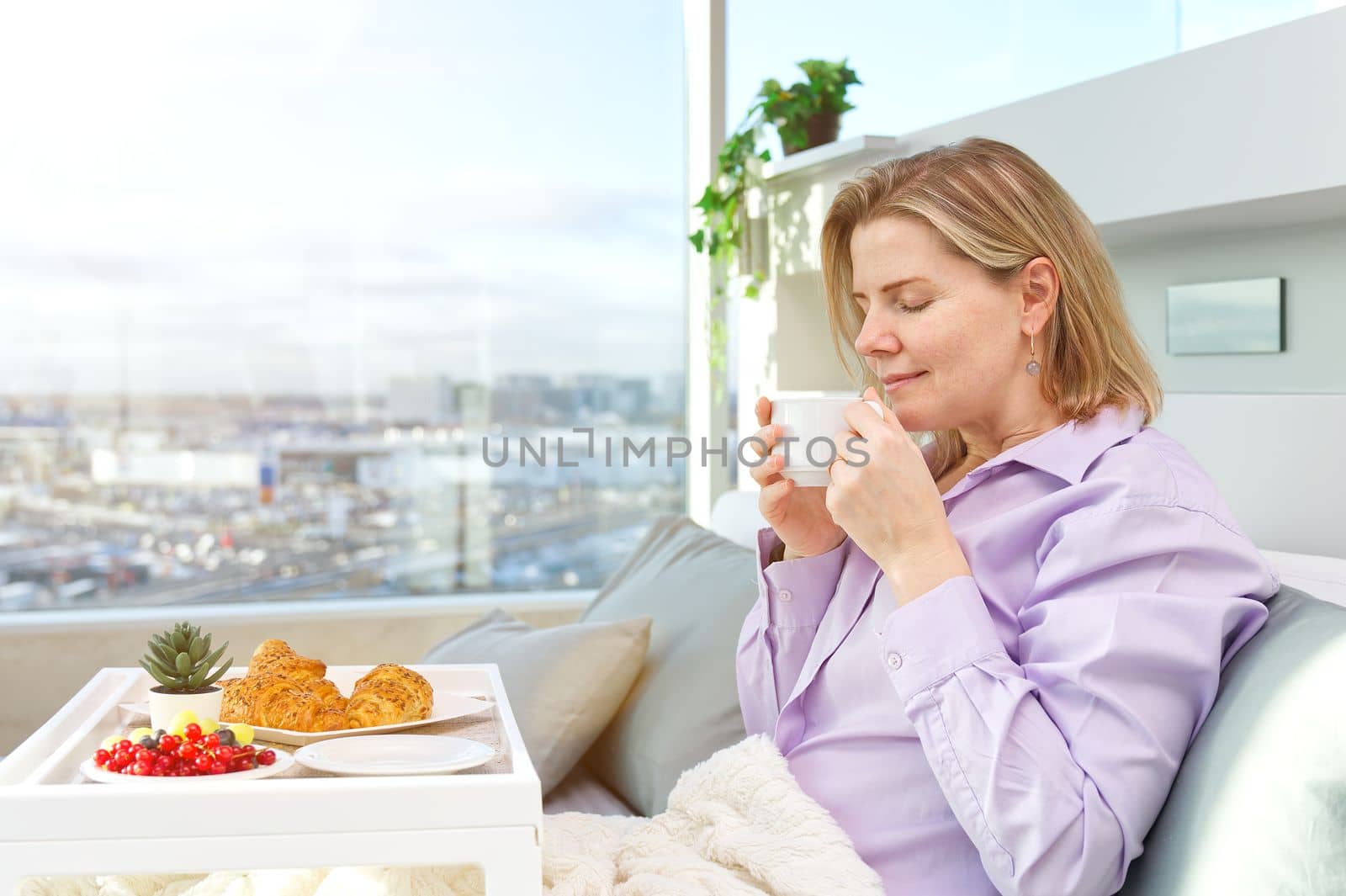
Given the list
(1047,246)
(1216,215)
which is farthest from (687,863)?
(1216,215)

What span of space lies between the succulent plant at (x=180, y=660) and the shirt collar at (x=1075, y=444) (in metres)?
0.83

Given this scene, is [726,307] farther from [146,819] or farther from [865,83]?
[146,819]

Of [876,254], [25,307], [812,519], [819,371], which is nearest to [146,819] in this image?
[812,519]

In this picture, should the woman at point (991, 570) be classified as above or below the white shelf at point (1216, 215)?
below

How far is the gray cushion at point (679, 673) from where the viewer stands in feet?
5.72

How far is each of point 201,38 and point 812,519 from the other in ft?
8.06

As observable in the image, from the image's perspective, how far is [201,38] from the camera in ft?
10.2

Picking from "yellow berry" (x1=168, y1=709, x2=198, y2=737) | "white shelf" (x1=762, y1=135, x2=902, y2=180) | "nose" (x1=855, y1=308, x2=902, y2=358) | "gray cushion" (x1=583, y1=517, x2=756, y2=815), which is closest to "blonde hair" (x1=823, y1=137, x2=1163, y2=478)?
"nose" (x1=855, y1=308, x2=902, y2=358)

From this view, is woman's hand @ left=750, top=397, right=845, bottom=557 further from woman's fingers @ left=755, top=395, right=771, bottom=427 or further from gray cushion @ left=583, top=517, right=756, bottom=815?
gray cushion @ left=583, top=517, right=756, bottom=815

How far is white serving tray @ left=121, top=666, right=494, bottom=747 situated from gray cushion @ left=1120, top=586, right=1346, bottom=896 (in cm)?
68

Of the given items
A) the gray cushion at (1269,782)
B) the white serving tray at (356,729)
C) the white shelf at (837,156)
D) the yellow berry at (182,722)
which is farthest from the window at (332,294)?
the gray cushion at (1269,782)

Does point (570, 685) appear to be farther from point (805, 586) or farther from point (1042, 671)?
point (1042, 671)

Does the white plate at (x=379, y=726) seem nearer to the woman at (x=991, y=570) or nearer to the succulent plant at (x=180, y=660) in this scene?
the succulent plant at (x=180, y=660)

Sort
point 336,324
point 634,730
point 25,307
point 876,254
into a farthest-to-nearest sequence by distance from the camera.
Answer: point 336,324
point 25,307
point 634,730
point 876,254
